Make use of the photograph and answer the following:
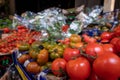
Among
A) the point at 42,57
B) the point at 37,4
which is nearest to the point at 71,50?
the point at 42,57

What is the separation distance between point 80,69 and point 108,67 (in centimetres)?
19

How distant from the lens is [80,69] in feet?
4.23

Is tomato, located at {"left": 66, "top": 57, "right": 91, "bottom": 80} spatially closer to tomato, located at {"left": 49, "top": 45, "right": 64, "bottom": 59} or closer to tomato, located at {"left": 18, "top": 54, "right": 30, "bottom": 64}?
tomato, located at {"left": 49, "top": 45, "right": 64, "bottom": 59}

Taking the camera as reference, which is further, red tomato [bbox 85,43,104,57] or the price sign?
the price sign

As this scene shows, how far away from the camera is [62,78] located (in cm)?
148

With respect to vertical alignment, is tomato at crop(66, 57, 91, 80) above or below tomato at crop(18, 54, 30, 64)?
above

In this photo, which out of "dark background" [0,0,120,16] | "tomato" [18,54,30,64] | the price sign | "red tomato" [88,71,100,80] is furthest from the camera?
"dark background" [0,0,120,16]

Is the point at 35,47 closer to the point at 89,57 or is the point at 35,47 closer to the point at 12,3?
the point at 89,57

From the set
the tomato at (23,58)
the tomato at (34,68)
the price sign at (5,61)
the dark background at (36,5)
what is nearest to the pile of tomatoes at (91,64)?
the tomato at (34,68)

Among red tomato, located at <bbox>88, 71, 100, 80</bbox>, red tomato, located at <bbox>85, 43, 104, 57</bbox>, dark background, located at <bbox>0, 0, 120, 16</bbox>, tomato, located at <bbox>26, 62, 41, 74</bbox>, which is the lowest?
tomato, located at <bbox>26, 62, 41, 74</bbox>

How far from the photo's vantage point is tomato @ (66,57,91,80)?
129 cm

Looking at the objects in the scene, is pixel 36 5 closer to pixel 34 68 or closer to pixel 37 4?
pixel 37 4

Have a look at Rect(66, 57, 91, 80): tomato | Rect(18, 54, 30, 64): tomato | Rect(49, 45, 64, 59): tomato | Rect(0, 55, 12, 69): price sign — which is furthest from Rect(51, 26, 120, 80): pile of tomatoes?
Rect(0, 55, 12, 69): price sign

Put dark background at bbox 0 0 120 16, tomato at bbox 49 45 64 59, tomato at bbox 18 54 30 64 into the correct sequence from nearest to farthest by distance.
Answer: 1. tomato at bbox 49 45 64 59
2. tomato at bbox 18 54 30 64
3. dark background at bbox 0 0 120 16
